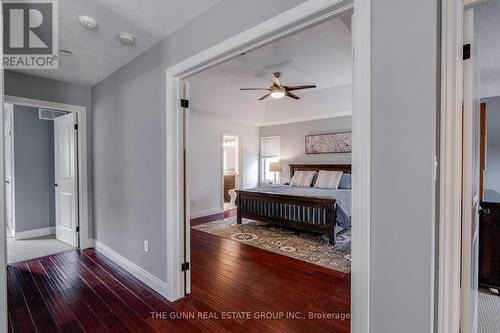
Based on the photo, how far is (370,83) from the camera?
1140 mm

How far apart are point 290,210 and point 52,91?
4038mm

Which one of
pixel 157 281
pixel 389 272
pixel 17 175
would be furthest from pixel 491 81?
pixel 17 175

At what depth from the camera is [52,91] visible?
3.45 metres

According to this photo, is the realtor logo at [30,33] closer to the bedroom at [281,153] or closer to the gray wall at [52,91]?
the gray wall at [52,91]

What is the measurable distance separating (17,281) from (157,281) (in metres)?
1.70

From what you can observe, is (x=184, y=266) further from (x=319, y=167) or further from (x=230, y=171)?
(x=230, y=171)

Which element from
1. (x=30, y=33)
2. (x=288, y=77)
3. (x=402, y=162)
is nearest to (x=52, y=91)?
(x=30, y=33)

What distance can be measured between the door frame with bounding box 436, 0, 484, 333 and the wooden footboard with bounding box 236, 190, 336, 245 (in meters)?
2.66

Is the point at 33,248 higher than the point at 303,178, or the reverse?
the point at 303,178

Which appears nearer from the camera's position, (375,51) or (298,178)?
(375,51)

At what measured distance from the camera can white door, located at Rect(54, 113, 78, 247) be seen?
373 cm

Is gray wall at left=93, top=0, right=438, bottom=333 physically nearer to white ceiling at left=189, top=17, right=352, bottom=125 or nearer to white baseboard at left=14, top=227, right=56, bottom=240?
white ceiling at left=189, top=17, right=352, bottom=125

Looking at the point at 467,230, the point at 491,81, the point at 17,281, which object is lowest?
the point at 17,281

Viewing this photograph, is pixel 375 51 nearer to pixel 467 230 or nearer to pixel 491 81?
pixel 467 230
